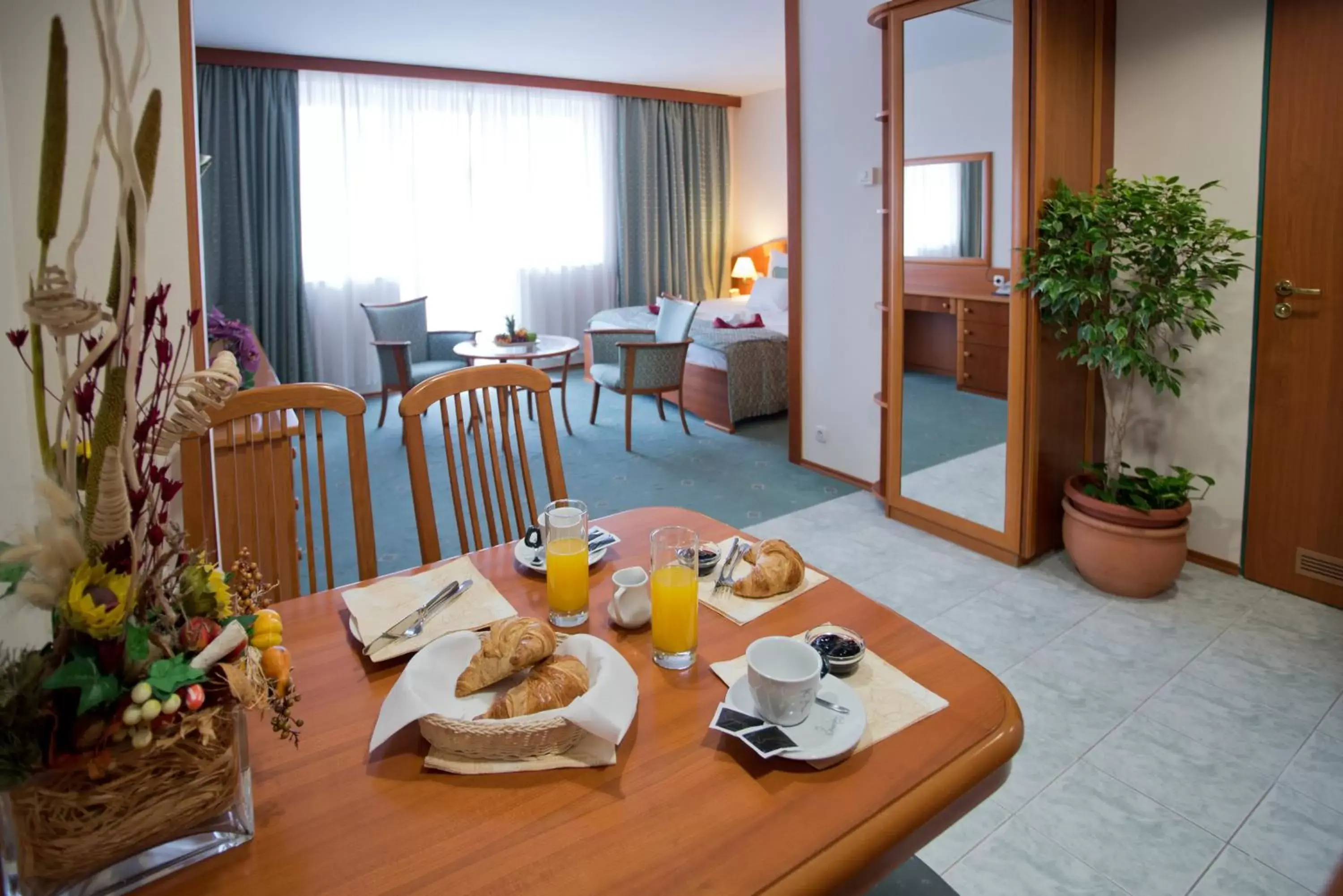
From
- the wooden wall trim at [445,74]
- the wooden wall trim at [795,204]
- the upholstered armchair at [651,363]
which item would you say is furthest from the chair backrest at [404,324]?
the wooden wall trim at [795,204]

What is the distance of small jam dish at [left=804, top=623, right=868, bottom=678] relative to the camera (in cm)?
112

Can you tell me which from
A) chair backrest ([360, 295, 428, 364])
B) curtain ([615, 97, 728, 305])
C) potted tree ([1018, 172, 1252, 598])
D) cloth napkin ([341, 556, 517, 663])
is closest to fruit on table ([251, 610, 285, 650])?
cloth napkin ([341, 556, 517, 663])

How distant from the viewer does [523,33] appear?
5.40 meters

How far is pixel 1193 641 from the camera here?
2633 millimetres

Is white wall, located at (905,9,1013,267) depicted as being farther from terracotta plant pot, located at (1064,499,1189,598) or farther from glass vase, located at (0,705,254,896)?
glass vase, located at (0,705,254,896)

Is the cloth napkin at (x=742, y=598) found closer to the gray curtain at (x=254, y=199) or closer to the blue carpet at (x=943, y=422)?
the blue carpet at (x=943, y=422)

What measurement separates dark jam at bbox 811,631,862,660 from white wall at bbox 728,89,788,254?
7096 millimetres

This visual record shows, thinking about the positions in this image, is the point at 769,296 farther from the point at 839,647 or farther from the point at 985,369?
the point at 839,647

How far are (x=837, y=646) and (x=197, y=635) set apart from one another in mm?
768

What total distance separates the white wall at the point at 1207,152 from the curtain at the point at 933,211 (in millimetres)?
606

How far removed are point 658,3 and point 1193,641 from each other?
411 cm

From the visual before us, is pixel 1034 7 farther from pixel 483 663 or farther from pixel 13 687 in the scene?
pixel 13 687

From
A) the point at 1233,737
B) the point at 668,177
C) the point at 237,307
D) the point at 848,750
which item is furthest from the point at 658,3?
the point at 848,750

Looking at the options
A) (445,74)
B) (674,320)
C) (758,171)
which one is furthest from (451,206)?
(758,171)
